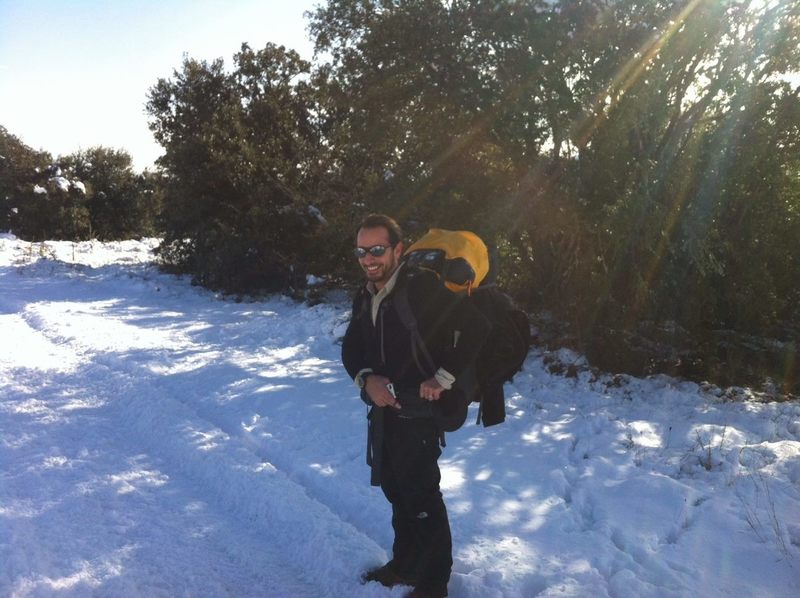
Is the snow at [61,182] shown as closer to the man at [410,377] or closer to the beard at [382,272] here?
the man at [410,377]

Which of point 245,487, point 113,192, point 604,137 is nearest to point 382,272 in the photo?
point 245,487

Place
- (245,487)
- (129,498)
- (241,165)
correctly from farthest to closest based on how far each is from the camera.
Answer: (241,165) < (245,487) < (129,498)

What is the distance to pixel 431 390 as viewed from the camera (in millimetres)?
2686

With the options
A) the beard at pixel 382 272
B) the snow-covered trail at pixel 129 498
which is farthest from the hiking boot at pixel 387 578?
the beard at pixel 382 272

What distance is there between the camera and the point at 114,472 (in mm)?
4246

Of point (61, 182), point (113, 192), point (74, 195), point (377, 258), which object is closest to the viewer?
point (377, 258)

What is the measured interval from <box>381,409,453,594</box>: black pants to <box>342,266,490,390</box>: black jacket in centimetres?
27

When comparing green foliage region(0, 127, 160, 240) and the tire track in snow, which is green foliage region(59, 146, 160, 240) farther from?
the tire track in snow

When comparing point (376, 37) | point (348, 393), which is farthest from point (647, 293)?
point (376, 37)

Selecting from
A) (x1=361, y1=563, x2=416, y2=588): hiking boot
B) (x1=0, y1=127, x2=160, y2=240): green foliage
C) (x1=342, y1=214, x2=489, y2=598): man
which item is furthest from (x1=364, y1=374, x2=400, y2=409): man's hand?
(x1=0, y1=127, x2=160, y2=240): green foliage

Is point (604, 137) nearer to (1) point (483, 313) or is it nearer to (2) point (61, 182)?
(1) point (483, 313)

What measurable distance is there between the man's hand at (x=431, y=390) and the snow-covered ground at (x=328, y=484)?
1.27 m

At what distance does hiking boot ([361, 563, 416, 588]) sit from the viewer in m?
3.12

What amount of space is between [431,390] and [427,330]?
0.31 meters
